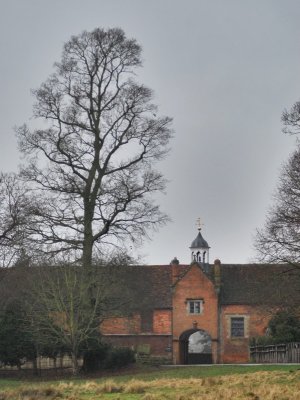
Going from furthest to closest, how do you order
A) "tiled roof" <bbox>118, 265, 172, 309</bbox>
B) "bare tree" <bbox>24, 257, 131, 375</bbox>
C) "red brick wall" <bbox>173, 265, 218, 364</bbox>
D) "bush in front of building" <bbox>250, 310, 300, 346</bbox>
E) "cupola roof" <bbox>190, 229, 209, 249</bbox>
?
"cupola roof" <bbox>190, 229, 209, 249</bbox>, "tiled roof" <bbox>118, 265, 172, 309</bbox>, "red brick wall" <bbox>173, 265, 218, 364</bbox>, "bush in front of building" <bbox>250, 310, 300, 346</bbox>, "bare tree" <bbox>24, 257, 131, 375</bbox>

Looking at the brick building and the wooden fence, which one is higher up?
the brick building

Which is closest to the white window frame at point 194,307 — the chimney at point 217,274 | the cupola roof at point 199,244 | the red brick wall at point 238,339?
the chimney at point 217,274

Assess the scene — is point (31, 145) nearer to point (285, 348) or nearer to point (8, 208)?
point (8, 208)

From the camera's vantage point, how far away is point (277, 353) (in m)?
40.2

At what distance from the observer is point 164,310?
2224 inches


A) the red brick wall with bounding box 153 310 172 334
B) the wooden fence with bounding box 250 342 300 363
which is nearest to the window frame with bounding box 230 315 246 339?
the red brick wall with bounding box 153 310 172 334

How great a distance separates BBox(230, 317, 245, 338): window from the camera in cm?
5569

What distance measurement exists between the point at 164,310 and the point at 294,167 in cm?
2350

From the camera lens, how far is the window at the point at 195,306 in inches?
2240

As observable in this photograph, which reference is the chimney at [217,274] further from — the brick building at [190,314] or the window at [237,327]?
the window at [237,327]

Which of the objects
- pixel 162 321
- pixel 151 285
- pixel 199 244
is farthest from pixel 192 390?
pixel 199 244

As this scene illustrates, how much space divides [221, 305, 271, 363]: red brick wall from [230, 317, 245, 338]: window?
0.81 ft

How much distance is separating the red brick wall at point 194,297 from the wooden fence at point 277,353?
8.87 m

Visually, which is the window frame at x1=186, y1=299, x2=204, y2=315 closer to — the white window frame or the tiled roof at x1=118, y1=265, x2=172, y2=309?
the white window frame
